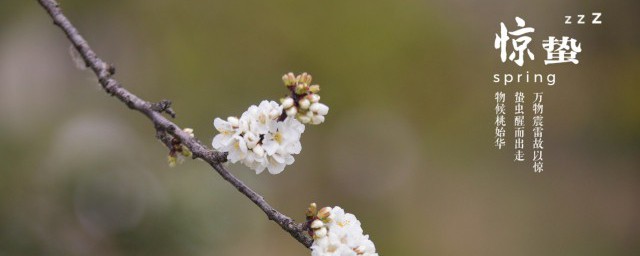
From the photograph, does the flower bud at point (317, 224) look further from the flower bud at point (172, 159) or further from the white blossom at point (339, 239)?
the flower bud at point (172, 159)

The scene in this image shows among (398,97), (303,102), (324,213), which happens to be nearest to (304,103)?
(303,102)

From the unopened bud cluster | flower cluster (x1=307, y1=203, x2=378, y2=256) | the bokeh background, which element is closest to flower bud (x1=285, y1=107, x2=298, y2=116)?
the unopened bud cluster

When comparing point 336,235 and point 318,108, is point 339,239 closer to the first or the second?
point 336,235

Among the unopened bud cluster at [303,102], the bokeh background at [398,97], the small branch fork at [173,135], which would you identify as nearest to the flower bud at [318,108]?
the unopened bud cluster at [303,102]

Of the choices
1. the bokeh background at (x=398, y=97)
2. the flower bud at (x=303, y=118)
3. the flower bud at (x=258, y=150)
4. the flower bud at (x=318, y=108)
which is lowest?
the flower bud at (x=258, y=150)

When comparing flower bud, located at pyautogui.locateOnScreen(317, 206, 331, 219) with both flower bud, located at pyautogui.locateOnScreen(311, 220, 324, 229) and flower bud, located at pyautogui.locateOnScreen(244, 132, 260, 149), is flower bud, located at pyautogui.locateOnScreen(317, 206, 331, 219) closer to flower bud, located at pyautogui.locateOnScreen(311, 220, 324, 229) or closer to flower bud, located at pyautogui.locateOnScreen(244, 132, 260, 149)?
flower bud, located at pyautogui.locateOnScreen(311, 220, 324, 229)

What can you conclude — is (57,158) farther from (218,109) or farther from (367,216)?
(367,216)

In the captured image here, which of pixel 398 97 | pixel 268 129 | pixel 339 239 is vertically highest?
pixel 398 97
